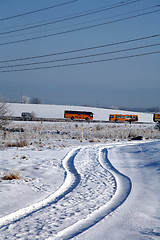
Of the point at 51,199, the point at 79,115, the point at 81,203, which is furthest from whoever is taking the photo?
the point at 79,115

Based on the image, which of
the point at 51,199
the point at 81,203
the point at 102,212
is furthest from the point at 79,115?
the point at 102,212

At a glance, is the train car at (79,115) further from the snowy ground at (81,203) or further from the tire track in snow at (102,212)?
the tire track in snow at (102,212)

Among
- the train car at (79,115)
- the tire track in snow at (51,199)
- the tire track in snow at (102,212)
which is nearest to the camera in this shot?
the tire track in snow at (102,212)

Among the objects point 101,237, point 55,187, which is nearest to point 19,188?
point 55,187

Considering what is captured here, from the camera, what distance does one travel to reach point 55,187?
705cm

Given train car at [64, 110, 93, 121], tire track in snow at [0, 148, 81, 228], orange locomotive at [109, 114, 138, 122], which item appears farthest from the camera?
orange locomotive at [109, 114, 138, 122]

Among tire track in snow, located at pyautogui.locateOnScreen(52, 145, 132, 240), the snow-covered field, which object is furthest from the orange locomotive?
tire track in snow, located at pyautogui.locateOnScreen(52, 145, 132, 240)

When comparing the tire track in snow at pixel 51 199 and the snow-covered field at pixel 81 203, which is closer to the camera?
the snow-covered field at pixel 81 203

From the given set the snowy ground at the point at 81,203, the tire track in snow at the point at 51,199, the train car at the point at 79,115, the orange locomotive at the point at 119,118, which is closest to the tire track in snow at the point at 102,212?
the snowy ground at the point at 81,203

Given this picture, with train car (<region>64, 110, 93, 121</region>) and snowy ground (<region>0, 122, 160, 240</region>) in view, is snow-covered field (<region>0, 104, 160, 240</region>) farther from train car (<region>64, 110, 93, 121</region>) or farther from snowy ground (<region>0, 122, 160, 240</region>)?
train car (<region>64, 110, 93, 121</region>)

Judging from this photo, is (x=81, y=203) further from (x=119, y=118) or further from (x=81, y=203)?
(x=119, y=118)

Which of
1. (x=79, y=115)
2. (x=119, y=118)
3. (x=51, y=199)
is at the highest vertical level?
(x=79, y=115)

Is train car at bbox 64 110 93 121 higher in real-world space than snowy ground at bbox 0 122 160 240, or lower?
higher

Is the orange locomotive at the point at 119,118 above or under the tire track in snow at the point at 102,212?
above
